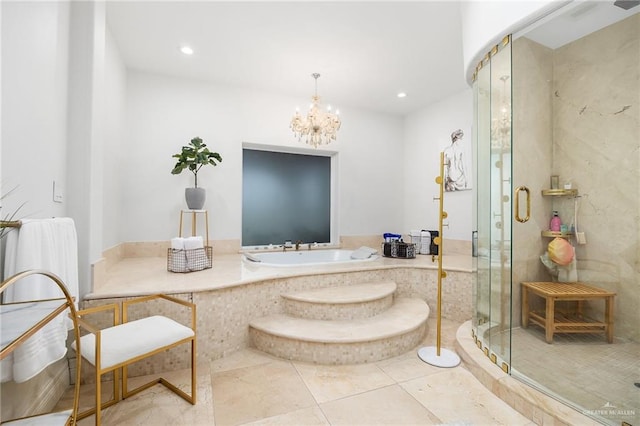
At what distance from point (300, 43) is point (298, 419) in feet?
9.56

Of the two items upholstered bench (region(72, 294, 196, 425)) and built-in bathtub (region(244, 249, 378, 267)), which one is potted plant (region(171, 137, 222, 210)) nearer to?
built-in bathtub (region(244, 249, 378, 267))

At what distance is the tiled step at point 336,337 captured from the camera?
80.9 inches

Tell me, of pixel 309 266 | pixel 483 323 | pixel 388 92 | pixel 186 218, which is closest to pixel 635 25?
pixel 388 92

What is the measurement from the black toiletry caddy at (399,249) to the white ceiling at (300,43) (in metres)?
1.98

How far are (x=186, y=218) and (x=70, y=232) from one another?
187cm

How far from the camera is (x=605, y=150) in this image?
7.84 ft

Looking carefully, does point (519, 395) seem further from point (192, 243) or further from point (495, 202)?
point (192, 243)

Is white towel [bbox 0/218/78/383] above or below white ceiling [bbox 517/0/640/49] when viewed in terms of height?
below

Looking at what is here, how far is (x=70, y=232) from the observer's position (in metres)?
1.56

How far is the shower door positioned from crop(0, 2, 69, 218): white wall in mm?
2707

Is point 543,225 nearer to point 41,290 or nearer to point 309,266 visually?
point 309,266

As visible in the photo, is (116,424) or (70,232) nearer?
(116,424)

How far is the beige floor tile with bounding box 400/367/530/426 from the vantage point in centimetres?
153

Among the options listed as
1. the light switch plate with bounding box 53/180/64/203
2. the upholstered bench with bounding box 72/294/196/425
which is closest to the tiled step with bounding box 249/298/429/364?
the upholstered bench with bounding box 72/294/196/425
